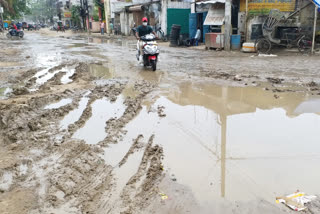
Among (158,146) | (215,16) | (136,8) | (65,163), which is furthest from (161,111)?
(136,8)

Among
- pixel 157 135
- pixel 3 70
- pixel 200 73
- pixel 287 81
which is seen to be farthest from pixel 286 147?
pixel 3 70

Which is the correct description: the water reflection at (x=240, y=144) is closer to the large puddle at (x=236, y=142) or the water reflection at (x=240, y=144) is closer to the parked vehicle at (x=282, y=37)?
the large puddle at (x=236, y=142)

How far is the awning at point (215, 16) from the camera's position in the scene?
17.1 meters

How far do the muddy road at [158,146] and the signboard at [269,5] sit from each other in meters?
8.66

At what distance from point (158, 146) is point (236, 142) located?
112 cm

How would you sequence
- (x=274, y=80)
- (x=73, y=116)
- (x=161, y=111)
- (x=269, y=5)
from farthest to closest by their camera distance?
(x=269, y=5) < (x=274, y=80) < (x=161, y=111) < (x=73, y=116)

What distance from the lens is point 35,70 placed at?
32.9 feet

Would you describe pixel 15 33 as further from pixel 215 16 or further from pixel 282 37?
pixel 282 37

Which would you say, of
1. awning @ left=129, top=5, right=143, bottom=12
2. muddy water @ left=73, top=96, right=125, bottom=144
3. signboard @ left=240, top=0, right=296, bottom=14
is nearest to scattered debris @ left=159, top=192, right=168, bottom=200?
muddy water @ left=73, top=96, right=125, bottom=144

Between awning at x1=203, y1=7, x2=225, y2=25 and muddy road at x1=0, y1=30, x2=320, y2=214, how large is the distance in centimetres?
997

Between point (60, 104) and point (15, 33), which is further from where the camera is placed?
point (15, 33)

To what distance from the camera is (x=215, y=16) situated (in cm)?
1748

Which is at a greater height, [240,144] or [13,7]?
[13,7]

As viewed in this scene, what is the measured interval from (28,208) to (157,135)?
218 cm
